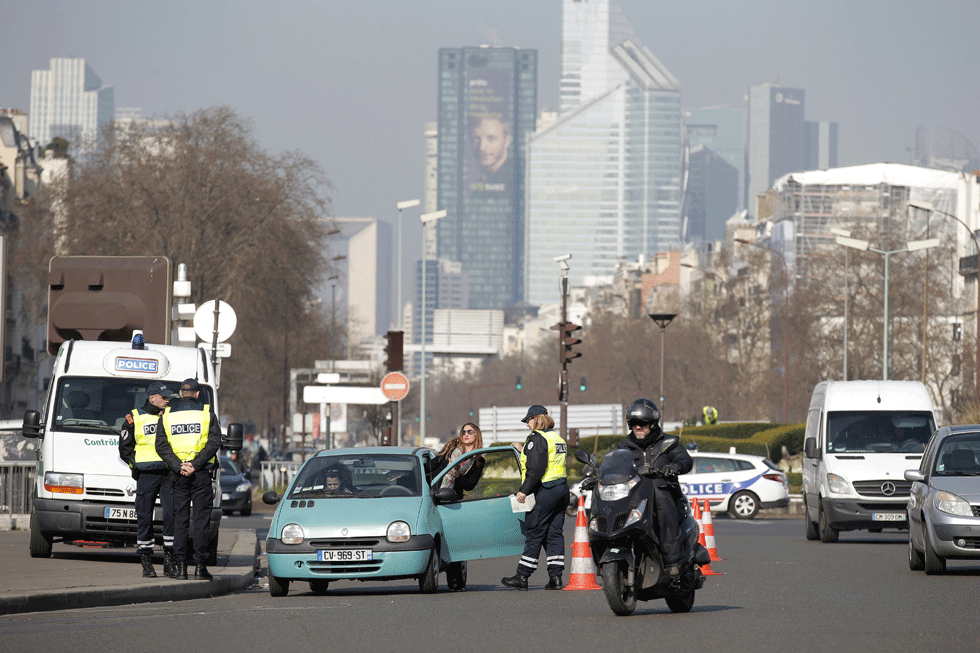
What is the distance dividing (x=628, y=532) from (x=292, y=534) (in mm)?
3808

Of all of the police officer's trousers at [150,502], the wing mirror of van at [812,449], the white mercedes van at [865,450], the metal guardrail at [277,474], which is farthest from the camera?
the metal guardrail at [277,474]

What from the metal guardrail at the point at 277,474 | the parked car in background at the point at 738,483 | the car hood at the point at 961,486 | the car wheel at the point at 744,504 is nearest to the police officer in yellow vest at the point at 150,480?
the car hood at the point at 961,486

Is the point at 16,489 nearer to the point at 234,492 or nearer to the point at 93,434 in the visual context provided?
the point at 93,434

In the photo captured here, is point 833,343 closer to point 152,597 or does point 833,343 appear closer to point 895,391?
point 895,391

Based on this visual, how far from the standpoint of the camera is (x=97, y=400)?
58.9ft

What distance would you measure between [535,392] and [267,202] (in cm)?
7707

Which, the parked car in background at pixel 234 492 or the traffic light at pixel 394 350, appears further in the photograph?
the parked car in background at pixel 234 492

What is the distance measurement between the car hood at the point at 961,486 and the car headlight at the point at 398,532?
18.8 ft

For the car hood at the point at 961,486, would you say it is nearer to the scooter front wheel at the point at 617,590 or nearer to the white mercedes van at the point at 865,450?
the scooter front wheel at the point at 617,590

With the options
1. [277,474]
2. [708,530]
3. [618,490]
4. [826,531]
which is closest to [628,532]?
[618,490]

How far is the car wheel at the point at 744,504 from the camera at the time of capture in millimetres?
35000

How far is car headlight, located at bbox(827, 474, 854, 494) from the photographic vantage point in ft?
76.7

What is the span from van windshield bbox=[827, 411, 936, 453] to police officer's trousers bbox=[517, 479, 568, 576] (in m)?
9.83

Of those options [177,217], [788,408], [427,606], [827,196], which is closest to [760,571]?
[427,606]
